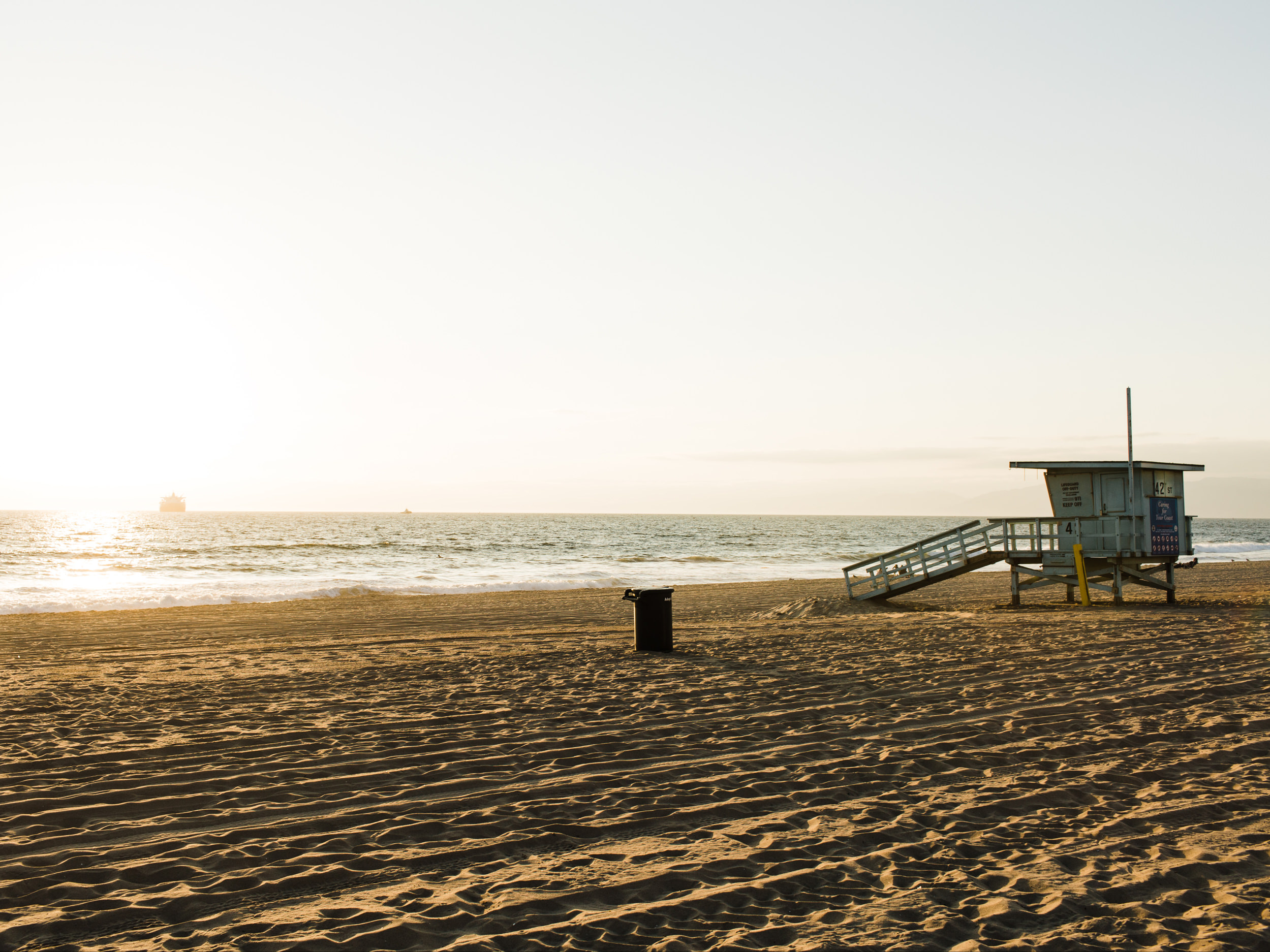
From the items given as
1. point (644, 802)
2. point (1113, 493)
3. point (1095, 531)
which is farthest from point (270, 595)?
point (644, 802)

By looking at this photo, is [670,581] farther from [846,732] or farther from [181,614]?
[846,732]

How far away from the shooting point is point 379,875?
4.44m

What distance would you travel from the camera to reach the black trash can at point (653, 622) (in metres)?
12.1

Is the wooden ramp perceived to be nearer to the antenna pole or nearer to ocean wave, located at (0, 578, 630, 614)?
the antenna pole

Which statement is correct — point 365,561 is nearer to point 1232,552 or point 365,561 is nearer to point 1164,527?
point 1164,527

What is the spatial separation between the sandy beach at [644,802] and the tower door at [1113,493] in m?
7.10

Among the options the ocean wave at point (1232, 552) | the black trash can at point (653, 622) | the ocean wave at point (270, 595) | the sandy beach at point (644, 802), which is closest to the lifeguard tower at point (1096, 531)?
the sandy beach at point (644, 802)

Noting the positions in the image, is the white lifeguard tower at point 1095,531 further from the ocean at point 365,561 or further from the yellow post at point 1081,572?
the ocean at point 365,561

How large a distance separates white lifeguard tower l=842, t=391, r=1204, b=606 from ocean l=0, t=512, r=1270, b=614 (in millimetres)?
13470

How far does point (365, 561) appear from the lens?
43469mm

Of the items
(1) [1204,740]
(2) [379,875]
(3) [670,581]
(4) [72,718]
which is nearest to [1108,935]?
(2) [379,875]

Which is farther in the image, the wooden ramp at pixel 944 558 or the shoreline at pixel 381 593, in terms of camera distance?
the shoreline at pixel 381 593

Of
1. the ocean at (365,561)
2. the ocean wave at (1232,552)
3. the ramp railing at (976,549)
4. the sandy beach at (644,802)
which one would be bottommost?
the ocean wave at (1232,552)

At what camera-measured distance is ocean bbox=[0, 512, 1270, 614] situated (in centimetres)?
2652
